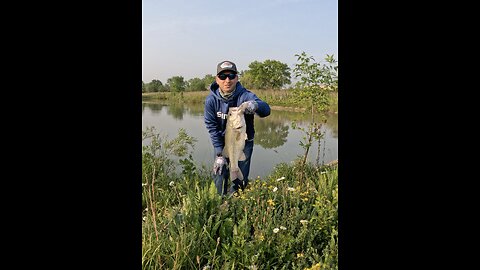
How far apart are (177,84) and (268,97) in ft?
3.69

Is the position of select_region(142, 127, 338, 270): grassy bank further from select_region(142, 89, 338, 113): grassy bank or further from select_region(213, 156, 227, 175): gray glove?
select_region(142, 89, 338, 113): grassy bank

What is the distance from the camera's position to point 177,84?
147 inches

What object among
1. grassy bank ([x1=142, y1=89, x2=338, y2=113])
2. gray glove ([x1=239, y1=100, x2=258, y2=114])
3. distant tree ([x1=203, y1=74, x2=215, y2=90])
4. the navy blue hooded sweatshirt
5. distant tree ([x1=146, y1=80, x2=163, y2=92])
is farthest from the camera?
grassy bank ([x1=142, y1=89, x2=338, y2=113])

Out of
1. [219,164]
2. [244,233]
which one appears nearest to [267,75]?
[219,164]

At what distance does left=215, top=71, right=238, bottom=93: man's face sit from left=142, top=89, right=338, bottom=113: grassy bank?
41cm

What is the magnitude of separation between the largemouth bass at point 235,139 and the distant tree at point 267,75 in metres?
0.43

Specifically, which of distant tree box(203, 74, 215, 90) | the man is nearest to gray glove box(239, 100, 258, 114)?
the man

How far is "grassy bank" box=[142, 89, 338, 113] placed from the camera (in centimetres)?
378

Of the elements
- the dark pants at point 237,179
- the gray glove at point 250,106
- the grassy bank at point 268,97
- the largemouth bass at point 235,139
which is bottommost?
the dark pants at point 237,179

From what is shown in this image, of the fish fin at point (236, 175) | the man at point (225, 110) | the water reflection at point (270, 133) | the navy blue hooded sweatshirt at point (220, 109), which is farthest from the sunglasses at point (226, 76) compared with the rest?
the fish fin at point (236, 175)

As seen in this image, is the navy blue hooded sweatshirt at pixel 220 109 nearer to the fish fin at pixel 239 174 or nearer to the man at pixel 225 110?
the man at pixel 225 110

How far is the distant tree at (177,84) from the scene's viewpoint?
3595 millimetres
